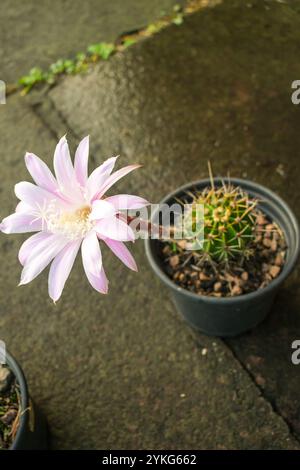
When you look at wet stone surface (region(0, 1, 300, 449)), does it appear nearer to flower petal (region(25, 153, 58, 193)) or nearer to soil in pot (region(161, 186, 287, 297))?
soil in pot (region(161, 186, 287, 297))

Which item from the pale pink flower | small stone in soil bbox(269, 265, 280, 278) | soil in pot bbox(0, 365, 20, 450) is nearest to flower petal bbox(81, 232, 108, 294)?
the pale pink flower

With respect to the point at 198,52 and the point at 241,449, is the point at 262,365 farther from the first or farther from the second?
the point at 198,52

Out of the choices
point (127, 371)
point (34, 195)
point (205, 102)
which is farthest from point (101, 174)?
point (205, 102)

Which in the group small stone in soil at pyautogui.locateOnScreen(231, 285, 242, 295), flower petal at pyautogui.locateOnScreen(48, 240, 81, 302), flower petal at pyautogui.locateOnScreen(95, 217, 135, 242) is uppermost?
flower petal at pyautogui.locateOnScreen(95, 217, 135, 242)

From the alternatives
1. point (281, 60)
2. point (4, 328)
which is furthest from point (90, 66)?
point (4, 328)

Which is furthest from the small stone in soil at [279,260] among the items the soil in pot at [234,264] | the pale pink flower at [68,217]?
the pale pink flower at [68,217]

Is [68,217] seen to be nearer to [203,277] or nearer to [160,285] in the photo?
[203,277]
